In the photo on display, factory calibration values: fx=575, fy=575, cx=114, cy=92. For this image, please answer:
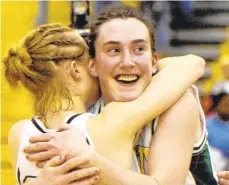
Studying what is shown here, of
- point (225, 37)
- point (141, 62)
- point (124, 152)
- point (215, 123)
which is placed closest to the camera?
point (124, 152)

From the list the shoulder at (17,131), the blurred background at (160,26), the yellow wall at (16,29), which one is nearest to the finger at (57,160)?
the shoulder at (17,131)

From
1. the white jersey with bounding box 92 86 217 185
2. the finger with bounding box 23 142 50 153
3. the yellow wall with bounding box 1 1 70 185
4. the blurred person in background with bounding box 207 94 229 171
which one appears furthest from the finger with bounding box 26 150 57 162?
the yellow wall with bounding box 1 1 70 185

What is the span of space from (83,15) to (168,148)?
2.51 meters

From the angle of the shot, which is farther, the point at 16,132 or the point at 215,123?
the point at 215,123

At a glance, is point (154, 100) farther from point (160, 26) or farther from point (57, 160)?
point (160, 26)

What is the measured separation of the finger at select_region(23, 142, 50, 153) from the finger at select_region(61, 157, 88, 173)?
0.32 ft

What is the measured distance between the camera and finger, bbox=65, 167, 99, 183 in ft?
5.25

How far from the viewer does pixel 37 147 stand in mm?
1708

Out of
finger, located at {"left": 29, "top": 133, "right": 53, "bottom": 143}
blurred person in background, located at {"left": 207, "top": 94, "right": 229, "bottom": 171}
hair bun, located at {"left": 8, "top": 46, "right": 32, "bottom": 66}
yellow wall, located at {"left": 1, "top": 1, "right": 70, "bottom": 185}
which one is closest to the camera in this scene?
finger, located at {"left": 29, "top": 133, "right": 53, "bottom": 143}

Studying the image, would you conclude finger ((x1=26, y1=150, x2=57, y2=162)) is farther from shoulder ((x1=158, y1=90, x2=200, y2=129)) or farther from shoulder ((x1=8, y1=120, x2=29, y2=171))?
shoulder ((x1=158, y1=90, x2=200, y2=129))

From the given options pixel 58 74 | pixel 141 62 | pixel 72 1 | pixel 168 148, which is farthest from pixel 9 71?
pixel 72 1

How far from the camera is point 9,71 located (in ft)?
6.05

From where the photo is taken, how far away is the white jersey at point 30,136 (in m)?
1.72

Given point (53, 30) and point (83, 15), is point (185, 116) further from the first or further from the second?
point (83, 15)
